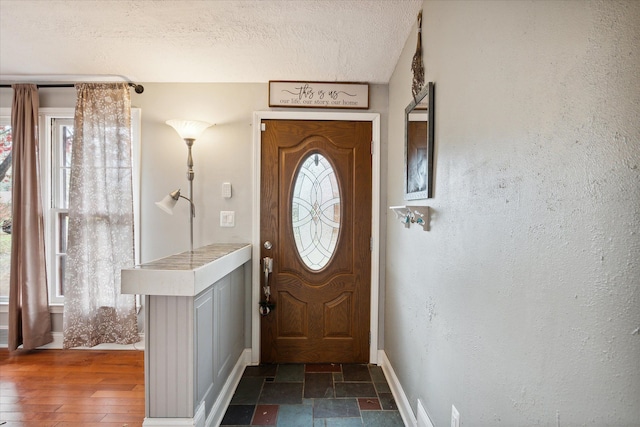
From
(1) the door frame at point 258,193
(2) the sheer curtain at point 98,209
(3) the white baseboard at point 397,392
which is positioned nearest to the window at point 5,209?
(2) the sheer curtain at point 98,209

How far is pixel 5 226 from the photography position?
268 centimetres

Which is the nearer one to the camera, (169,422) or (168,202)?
(169,422)

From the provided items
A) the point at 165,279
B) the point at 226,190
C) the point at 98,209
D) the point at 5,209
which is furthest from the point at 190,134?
the point at 5,209

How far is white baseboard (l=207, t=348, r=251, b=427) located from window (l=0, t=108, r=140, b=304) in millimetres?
1639

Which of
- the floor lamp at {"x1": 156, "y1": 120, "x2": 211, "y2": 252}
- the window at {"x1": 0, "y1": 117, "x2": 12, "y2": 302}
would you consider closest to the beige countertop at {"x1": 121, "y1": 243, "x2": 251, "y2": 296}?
the floor lamp at {"x1": 156, "y1": 120, "x2": 211, "y2": 252}

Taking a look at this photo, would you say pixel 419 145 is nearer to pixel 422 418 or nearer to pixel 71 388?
pixel 422 418

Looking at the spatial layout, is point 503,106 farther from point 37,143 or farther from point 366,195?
point 37,143

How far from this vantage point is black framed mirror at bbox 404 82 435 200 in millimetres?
1445

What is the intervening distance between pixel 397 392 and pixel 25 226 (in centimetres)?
305

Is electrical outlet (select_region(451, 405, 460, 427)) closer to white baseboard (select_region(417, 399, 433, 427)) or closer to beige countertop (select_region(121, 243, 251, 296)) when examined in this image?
white baseboard (select_region(417, 399, 433, 427))

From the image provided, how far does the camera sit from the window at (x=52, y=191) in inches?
103

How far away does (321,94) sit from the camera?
2498mm

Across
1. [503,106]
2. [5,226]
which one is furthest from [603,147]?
[5,226]

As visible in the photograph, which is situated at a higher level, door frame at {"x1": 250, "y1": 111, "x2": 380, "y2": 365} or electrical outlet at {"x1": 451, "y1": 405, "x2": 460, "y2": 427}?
door frame at {"x1": 250, "y1": 111, "x2": 380, "y2": 365}
